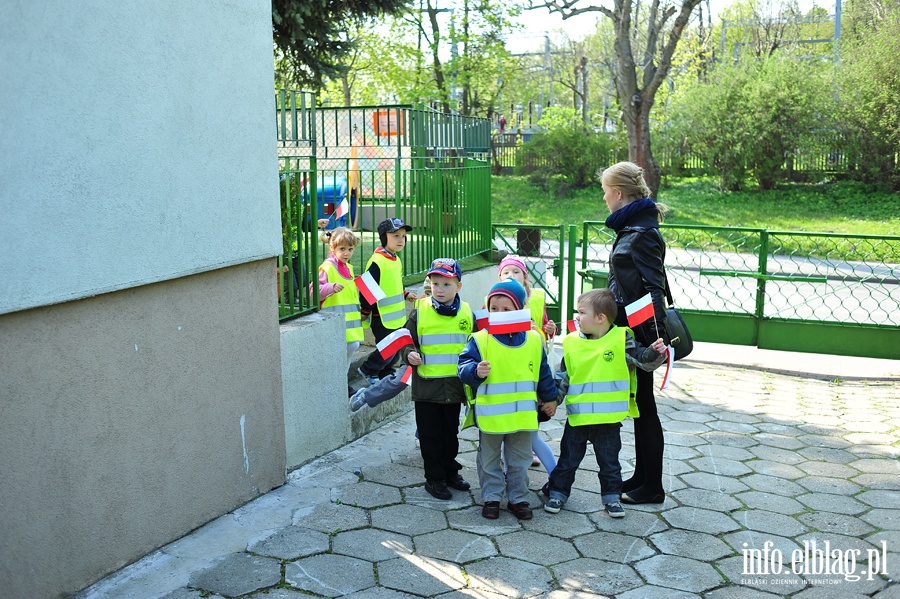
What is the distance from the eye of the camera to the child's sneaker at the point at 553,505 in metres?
4.77

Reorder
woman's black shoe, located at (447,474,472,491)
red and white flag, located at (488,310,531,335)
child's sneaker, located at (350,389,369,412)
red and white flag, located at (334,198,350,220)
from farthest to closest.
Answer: red and white flag, located at (334,198,350,220)
child's sneaker, located at (350,389,369,412)
woman's black shoe, located at (447,474,472,491)
red and white flag, located at (488,310,531,335)

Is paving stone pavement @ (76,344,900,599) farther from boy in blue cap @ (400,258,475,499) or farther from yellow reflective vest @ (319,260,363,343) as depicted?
yellow reflective vest @ (319,260,363,343)

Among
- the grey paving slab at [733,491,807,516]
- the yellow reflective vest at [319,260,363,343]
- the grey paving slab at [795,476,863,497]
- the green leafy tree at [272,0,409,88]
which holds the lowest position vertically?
the grey paving slab at [795,476,863,497]

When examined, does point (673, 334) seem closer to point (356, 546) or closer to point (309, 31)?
point (356, 546)

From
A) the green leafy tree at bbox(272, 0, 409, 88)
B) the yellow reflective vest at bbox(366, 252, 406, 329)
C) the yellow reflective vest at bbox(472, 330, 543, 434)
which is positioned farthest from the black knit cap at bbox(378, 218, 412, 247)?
the green leafy tree at bbox(272, 0, 409, 88)

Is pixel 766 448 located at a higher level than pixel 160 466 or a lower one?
lower

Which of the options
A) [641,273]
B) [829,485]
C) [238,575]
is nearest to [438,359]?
[641,273]

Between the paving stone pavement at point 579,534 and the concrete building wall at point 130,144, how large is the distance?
1.42 m

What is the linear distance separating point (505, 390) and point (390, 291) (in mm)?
2306

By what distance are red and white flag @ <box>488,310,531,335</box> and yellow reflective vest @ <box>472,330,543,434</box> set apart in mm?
104

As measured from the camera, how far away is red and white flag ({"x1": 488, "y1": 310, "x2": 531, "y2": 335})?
4.53 metres

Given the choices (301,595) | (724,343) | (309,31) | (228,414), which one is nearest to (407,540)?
(301,595)

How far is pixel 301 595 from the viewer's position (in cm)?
379

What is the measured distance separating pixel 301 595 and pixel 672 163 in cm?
2752
